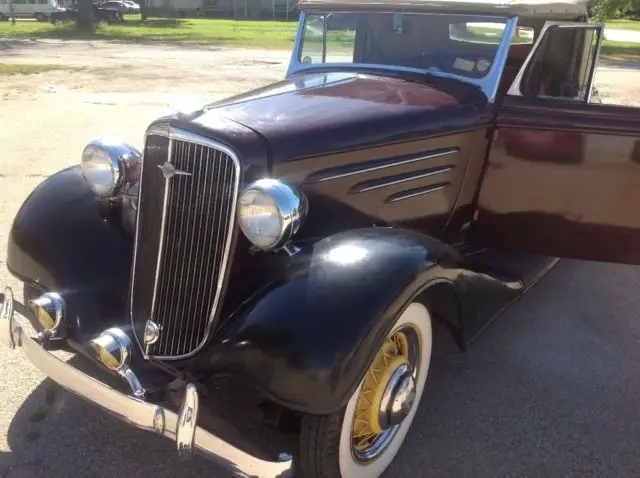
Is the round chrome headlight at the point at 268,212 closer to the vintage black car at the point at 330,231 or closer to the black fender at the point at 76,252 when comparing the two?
the vintage black car at the point at 330,231

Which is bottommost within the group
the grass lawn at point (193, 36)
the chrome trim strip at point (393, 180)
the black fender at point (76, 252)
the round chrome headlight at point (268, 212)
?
the grass lawn at point (193, 36)

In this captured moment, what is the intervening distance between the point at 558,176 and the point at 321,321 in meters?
1.91

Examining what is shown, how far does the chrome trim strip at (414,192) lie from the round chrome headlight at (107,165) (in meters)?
1.22

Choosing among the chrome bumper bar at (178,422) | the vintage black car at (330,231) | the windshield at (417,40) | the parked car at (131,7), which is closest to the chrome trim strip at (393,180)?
the vintage black car at (330,231)

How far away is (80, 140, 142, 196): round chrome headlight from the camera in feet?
9.42

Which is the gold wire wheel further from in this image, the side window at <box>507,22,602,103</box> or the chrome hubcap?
the side window at <box>507,22,602,103</box>

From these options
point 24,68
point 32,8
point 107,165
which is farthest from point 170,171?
point 32,8

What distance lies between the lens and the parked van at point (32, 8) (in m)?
34.1

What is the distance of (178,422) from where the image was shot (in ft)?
6.72

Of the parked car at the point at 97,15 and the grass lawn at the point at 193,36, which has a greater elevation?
the parked car at the point at 97,15

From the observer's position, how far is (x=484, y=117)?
3.36m

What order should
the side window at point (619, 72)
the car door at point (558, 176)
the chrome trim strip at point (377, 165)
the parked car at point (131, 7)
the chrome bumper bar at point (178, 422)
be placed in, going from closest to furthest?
the chrome bumper bar at point (178, 422), the chrome trim strip at point (377, 165), the car door at point (558, 176), the side window at point (619, 72), the parked car at point (131, 7)

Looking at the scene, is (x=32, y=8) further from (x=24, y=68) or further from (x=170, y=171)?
(x=170, y=171)

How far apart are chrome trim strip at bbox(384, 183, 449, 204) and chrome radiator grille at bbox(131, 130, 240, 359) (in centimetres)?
97
